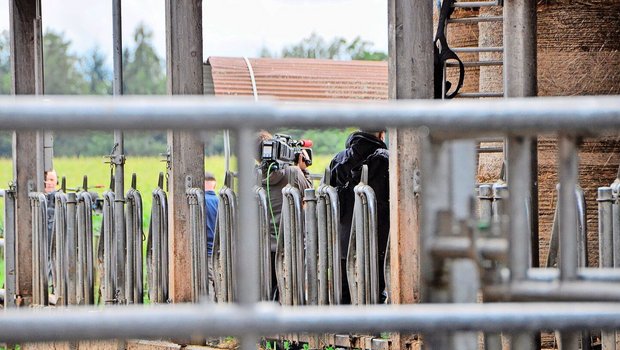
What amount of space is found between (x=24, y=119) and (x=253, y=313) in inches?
19.9

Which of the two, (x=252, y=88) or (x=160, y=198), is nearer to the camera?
(x=160, y=198)

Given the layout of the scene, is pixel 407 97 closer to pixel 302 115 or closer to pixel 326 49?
pixel 302 115

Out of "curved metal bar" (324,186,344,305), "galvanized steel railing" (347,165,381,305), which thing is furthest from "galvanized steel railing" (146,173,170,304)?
"galvanized steel railing" (347,165,381,305)

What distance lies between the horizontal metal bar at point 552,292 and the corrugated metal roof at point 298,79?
48.1ft

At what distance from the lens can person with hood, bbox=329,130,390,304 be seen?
8992 mm

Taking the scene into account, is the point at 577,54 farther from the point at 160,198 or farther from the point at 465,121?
the point at 465,121

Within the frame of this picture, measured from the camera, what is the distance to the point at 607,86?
27.9 ft

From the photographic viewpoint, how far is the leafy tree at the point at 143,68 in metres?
55.5

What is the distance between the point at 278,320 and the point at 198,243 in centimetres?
598

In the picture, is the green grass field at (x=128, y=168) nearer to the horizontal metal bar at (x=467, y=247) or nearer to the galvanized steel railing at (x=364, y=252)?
the galvanized steel railing at (x=364, y=252)

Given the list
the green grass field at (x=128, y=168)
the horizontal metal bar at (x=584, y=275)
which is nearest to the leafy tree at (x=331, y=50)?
the green grass field at (x=128, y=168)

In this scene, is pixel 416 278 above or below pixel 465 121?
below

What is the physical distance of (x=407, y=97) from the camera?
7031mm

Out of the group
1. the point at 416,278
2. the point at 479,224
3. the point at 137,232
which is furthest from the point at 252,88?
the point at 479,224
